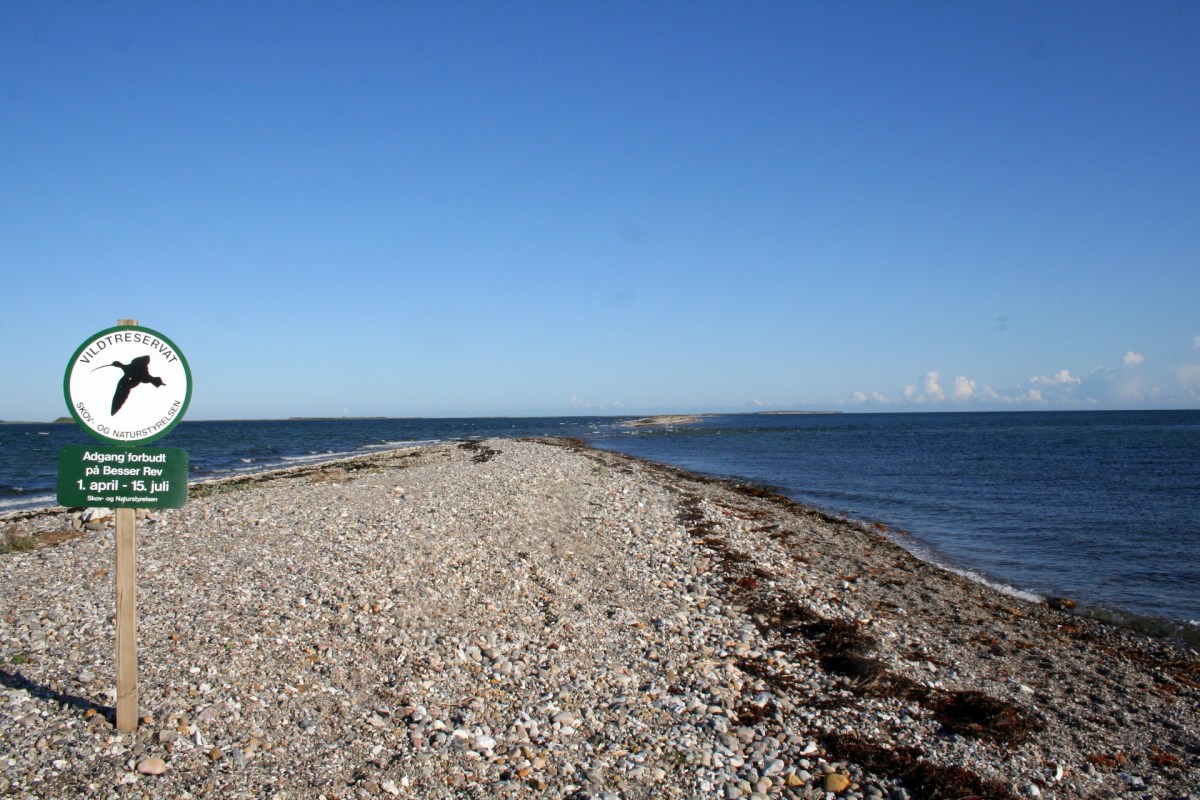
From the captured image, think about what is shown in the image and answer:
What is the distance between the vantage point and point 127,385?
19.7ft

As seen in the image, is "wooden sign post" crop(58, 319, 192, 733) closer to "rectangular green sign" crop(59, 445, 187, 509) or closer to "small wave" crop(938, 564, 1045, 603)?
"rectangular green sign" crop(59, 445, 187, 509)

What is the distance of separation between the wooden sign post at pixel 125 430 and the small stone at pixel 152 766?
69 cm

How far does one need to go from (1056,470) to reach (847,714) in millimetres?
40475

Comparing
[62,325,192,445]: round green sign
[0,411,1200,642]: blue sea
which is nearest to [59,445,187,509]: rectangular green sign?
[62,325,192,445]: round green sign

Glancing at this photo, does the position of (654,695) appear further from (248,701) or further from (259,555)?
(259,555)

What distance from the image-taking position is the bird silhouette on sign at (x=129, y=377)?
5.99 m

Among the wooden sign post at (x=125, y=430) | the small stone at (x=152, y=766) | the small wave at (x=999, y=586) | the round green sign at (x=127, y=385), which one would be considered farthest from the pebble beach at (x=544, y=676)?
the round green sign at (x=127, y=385)

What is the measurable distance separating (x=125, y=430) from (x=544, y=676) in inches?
193

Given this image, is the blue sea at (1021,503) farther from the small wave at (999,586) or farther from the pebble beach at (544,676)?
the pebble beach at (544,676)

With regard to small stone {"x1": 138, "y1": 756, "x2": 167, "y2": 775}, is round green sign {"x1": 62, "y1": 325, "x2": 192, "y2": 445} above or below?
above

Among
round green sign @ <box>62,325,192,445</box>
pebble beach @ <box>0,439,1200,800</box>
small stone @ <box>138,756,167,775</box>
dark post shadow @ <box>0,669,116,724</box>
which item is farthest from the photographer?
dark post shadow @ <box>0,669,116,724</box>

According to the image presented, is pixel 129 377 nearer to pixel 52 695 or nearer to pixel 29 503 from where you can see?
pixel 52 695

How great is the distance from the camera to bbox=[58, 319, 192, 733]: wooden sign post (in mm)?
5930

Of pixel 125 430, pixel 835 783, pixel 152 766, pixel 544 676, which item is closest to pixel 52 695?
pixel 152 766
